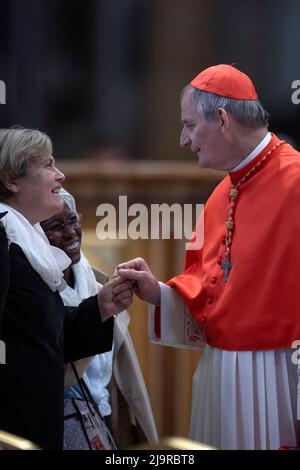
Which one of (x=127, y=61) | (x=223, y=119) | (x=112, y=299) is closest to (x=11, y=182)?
(x=112, y=299)

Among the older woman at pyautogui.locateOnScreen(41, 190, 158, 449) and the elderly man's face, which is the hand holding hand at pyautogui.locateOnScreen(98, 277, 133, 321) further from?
the elderly man's face

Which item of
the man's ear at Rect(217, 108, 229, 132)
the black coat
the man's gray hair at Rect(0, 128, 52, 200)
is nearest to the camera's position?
the black coat

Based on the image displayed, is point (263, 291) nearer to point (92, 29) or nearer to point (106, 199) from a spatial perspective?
point (106, 199)

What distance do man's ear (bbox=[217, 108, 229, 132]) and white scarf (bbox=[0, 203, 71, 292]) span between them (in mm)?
732

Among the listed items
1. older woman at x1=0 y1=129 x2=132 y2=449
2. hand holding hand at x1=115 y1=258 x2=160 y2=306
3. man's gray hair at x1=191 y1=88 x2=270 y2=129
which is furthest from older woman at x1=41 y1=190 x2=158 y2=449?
man's gray hair at x1=191 y1=88 x2=270 y2=129

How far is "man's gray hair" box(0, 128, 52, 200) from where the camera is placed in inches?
131

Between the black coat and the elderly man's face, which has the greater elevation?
the elderly man's face

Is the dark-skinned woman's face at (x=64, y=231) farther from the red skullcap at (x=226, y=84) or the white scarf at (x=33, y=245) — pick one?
the red skullcap at (x=226, y=84)

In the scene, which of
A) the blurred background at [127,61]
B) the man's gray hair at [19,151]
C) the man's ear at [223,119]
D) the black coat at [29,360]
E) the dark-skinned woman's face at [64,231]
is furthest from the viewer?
the blurred background at [127,61]

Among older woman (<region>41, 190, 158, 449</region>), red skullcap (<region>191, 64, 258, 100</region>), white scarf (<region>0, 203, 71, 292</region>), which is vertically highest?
red skullcap (<region>191, 64, 258, 100</region>)

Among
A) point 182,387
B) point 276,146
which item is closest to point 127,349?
point 276,146

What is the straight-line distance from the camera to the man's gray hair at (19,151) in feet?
11.0

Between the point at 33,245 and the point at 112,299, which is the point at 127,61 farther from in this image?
the point at 33,245

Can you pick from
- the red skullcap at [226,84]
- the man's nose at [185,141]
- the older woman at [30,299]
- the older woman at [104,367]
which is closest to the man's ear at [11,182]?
the older woman at [30,299]
